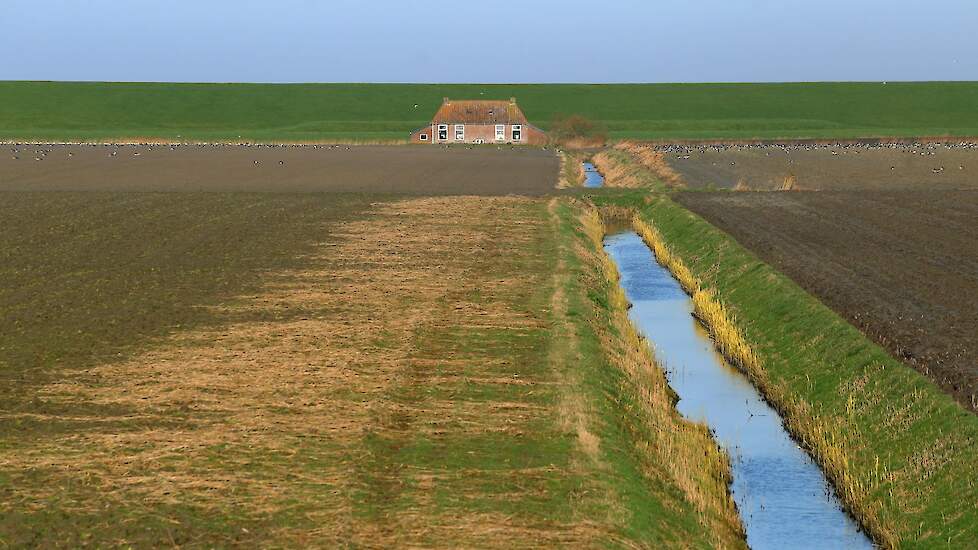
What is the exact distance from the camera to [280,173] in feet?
280

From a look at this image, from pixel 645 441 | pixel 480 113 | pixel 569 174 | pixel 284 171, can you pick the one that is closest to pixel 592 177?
pixel 569 174

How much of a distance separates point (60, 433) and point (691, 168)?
251 feet

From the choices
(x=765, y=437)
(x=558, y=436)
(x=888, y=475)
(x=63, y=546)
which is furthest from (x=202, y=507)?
(x=765, y=437)

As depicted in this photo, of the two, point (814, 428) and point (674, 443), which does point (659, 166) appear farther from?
point (674, 443)

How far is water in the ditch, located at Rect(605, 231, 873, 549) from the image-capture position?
55.8 ft

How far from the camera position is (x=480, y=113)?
15900cm

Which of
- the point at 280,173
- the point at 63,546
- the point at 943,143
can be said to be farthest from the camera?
the point at 943,143

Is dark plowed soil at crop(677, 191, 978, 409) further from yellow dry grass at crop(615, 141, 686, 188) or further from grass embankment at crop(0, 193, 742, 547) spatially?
yellow dry grass at crop(615, 141, 686, 188)

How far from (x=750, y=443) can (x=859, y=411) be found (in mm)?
1768

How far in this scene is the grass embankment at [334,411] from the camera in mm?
14305

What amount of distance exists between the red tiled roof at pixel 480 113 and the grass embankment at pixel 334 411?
406 feet

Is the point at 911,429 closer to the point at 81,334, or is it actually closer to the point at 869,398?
the point at 869,398

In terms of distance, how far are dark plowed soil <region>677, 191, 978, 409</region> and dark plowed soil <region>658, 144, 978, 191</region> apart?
987 centimetres

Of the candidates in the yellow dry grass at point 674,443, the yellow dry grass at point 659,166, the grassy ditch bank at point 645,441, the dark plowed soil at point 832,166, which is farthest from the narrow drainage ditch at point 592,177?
the yellow dry grass at point 674,443
